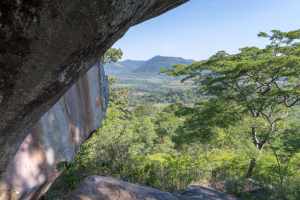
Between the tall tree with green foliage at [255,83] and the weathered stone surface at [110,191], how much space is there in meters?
5.52

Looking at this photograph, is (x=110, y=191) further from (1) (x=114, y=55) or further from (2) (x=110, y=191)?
(1) (x=114, y=55)

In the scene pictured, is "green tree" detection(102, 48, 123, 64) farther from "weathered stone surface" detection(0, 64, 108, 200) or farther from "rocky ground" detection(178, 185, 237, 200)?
"weathered stone surface" detection(0, 64, 108, 200)

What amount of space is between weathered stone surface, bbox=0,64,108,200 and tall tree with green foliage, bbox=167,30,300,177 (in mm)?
6885

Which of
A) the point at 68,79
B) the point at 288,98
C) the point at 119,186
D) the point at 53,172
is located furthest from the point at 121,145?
the point at 68,79

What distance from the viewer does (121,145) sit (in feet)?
35.2

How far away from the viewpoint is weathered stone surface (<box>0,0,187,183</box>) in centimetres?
83

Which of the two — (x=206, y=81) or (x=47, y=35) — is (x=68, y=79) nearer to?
(x=47, y=35)

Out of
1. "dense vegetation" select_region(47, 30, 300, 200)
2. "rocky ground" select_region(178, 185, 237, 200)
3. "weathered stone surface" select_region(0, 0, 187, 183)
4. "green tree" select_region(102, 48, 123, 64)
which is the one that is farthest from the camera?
"green tree" select_region(102, 48, 123, 64)

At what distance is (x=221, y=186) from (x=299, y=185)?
2.74 meters

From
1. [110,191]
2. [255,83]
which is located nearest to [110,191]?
[110,191]

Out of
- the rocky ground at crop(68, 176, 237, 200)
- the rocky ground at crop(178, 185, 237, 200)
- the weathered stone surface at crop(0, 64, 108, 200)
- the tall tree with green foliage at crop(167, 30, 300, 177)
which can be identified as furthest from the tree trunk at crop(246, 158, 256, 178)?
the weathered stone surface at crop(0, 64, 108, 200)

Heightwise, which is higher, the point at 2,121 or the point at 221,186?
the point at 2,121

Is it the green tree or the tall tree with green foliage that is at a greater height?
the green tree

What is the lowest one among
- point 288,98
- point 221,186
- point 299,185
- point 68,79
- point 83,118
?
point 221,186
